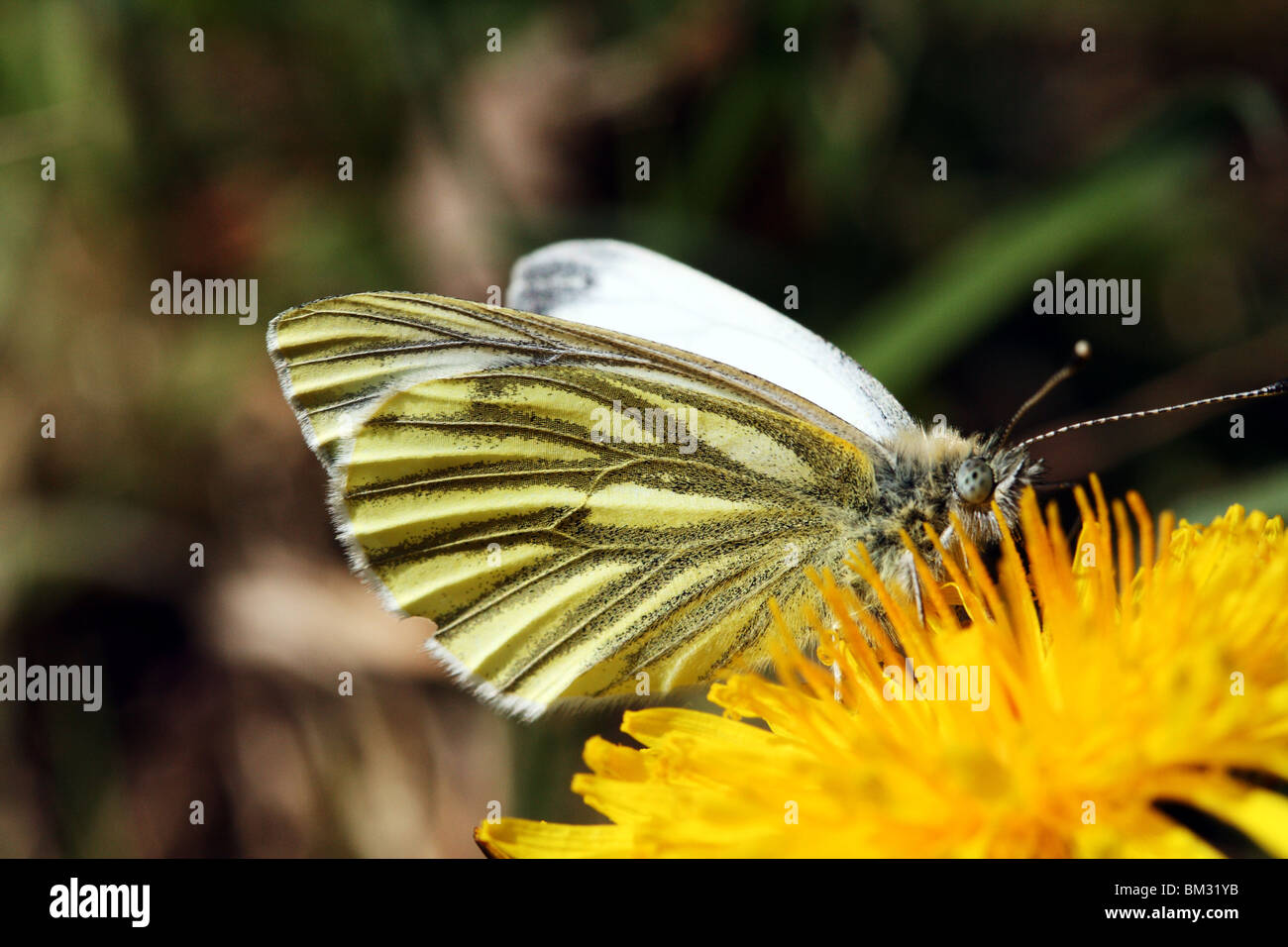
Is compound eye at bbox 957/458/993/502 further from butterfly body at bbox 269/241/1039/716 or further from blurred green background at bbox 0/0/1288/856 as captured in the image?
blurred green background at bbox 0/0/1288/856

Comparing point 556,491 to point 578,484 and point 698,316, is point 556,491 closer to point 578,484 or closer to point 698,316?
point 578,484

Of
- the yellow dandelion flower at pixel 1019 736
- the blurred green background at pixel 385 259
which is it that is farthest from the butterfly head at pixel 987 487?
the blurred green background at pixel 385 259

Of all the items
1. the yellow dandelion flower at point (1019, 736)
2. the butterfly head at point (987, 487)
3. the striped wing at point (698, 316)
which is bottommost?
the yellow dandelion flower at point (1019, 736)

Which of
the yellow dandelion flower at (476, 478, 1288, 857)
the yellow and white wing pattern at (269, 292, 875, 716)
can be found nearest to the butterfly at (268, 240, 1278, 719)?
the yellow and white wing pattern at (269, 292, 875, 716)

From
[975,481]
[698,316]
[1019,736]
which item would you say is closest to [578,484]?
[698,316]

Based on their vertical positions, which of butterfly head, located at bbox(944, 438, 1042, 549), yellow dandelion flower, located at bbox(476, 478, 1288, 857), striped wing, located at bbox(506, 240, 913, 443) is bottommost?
yellow dandelion flower, located at bbox(476, 478, 1288, 857)

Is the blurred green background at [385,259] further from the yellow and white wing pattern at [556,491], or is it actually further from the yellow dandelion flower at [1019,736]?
the yellow dandelion flower at [1019,736]
